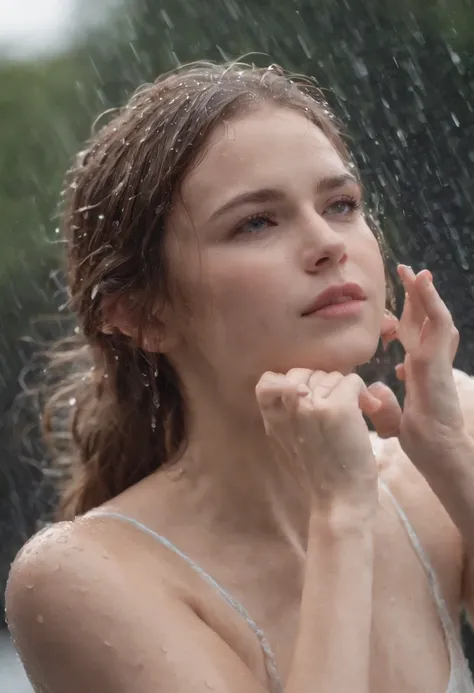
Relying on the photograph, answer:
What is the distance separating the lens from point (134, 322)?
4.52 feet

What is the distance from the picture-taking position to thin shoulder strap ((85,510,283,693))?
1.20 metres

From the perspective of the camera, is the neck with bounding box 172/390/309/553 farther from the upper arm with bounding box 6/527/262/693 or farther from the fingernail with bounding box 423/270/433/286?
the fingernail with bounding box 423/270/433/286

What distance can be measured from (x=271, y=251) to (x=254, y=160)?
0.43 feet

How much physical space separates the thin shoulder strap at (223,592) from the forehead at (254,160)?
45 cm

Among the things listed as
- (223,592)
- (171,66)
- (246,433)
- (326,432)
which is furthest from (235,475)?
→ (171,66)

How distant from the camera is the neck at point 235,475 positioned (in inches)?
52.7

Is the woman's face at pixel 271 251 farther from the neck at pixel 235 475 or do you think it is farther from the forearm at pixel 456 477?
the forearm at pixel 456 477

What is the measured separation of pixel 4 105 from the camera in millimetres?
4766

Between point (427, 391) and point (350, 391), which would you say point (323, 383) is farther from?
point (427, 391)

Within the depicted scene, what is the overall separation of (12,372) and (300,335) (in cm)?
305

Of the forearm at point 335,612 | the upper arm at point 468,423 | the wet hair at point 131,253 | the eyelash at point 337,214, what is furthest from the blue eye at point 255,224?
the upper arm at point 468,423

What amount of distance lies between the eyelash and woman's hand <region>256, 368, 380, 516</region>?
Answer: 0.22 metres

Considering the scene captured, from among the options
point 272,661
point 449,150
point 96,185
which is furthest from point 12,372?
point 272,661

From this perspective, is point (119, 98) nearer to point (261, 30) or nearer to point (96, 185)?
point (261, 30)
